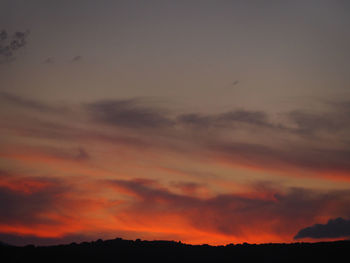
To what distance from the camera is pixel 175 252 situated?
147ft

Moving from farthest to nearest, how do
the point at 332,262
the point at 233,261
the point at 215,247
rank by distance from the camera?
the point at 215,247 → the point at 233,261 → the point at 332,262

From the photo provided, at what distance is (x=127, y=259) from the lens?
43.2m

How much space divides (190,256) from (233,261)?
406 centimetres

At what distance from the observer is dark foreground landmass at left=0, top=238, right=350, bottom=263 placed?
41.7 m

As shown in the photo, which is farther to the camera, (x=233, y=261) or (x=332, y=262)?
(x=233, y=261)

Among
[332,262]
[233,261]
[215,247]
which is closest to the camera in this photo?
[332,262]

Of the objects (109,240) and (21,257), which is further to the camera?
(109,240)

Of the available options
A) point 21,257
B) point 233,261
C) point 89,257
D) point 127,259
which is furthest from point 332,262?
point 21,257

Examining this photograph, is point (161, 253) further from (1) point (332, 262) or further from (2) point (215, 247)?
(1) point (332, 262)

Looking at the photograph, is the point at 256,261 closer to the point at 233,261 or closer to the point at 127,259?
the point at 233,261

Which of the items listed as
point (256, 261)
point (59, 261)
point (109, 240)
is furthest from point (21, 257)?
point (256, 261)

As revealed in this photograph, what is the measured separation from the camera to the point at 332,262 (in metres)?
39.7

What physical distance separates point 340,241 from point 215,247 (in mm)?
11168

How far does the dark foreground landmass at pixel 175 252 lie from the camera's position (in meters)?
41.7
